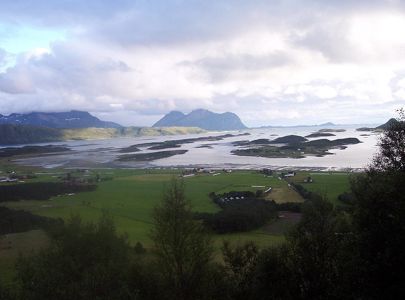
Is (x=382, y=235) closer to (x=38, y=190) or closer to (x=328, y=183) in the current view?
(x=328, y=183)

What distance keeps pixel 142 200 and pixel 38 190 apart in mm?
27620

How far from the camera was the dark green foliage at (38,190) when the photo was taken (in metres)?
80.5

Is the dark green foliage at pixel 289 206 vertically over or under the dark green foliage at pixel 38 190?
under

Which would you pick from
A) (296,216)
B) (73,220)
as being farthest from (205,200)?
(73,220)

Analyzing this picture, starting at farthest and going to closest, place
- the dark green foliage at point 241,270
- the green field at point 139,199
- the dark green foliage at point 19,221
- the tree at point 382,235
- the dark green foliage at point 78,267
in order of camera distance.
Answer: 1. the dark green foliage at point 19,221
2. the green field at point 139,199
3. the dark green foliage at point 241,270
4. the dark green foliage at point 78,267
5. the tree at point 382,235

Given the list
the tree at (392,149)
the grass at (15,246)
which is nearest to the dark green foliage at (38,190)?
the grass at (15,246)

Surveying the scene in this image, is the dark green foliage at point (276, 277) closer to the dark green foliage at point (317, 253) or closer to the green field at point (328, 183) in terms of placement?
the dark green foliage at point (317, 253)

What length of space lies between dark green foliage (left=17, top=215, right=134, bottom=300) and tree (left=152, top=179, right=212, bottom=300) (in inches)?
113

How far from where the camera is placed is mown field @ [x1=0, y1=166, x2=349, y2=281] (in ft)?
150

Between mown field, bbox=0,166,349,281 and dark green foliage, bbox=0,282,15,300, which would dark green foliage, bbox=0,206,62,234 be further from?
dark green foliage, bbox=0,282,15,300

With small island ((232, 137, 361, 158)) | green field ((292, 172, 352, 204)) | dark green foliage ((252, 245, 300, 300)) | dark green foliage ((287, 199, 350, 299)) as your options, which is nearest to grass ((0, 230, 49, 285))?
dark green foliage ((252, 245, 300, 300))

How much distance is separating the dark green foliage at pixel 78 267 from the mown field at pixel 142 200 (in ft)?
25.1

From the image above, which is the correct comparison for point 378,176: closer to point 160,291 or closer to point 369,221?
point 369,221

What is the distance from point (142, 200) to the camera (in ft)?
231
